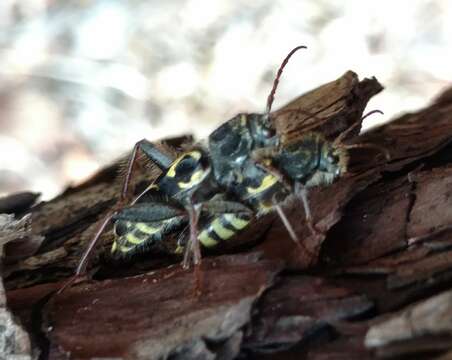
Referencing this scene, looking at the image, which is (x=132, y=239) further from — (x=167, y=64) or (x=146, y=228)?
(x=167, y=64)

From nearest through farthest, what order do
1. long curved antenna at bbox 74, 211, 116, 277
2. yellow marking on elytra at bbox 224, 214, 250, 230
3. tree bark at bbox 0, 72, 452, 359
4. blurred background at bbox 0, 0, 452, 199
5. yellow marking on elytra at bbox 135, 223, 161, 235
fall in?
tree bark at bbox 0, 72, 452, 359 < long curved antenna at bbox 74, 211, 116, 277 < yellow marking on elytra at bbox 224, 214, 250, 230 < yellow marking on elytra at bbox 135, 223, 161, 235 < blurred background at bbox 0, 0, 452, 199

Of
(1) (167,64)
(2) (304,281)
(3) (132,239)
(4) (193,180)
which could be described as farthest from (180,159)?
(1) (167,64)

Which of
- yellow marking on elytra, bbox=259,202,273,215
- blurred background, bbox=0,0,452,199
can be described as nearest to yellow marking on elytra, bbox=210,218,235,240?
yellow marking on elytra, bbox=259,202,273,215

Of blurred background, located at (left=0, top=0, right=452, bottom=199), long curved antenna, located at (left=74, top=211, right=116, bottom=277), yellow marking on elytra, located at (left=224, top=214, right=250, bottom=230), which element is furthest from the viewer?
blurred background, located at (left=0, top=0, right=452, bottom=199)

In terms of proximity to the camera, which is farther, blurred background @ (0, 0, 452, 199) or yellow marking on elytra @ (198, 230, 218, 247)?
blurred background @ (0, 0, 452, 199)

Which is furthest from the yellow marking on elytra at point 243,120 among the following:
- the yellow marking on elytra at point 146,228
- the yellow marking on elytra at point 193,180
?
the yellow marking on elytra at point 146,228

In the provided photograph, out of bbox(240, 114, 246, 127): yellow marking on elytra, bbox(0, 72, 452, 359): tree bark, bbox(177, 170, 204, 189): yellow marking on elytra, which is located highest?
bbox(240, 114, 246, 127): yellow marking on elytra

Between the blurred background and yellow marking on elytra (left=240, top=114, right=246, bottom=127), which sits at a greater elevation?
the blurred background

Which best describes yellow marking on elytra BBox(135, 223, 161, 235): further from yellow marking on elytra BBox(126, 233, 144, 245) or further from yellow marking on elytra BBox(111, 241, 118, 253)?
yellow marking on elytra BBox(111, 241, 118, 253)
